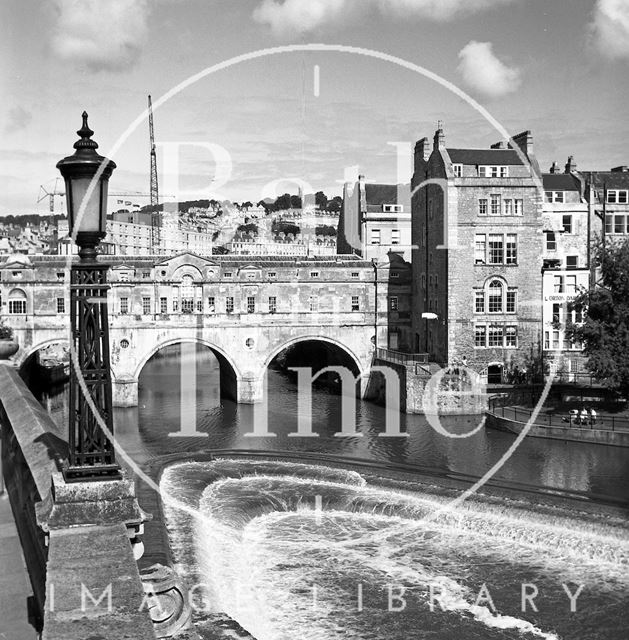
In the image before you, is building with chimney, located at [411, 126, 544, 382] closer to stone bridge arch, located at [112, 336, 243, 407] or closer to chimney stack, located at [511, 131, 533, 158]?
chimney stack, located at [511, 131, 533, 158]

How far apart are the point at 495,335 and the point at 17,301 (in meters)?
35.0

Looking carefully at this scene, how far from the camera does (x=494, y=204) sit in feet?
190

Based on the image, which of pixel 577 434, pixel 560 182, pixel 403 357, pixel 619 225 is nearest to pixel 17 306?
pixel 403 357

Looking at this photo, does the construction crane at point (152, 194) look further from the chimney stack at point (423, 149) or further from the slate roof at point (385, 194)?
the chimney stack at point (423, 149)

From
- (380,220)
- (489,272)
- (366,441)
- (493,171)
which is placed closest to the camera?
(366,441)

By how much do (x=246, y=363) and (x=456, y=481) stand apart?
30.6 meters

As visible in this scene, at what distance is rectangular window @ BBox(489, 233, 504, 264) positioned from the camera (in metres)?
58.1

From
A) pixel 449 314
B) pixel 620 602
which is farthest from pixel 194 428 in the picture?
pixel 620 602

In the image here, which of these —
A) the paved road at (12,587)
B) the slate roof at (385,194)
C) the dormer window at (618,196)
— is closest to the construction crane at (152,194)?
the slate roof at (385,194)

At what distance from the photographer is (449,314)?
57625mm

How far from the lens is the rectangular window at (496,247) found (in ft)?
191

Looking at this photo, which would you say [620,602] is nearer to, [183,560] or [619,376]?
[183,560]

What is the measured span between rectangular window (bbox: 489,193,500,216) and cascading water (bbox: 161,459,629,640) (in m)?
31.1

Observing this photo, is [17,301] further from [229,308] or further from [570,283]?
[570,283]
